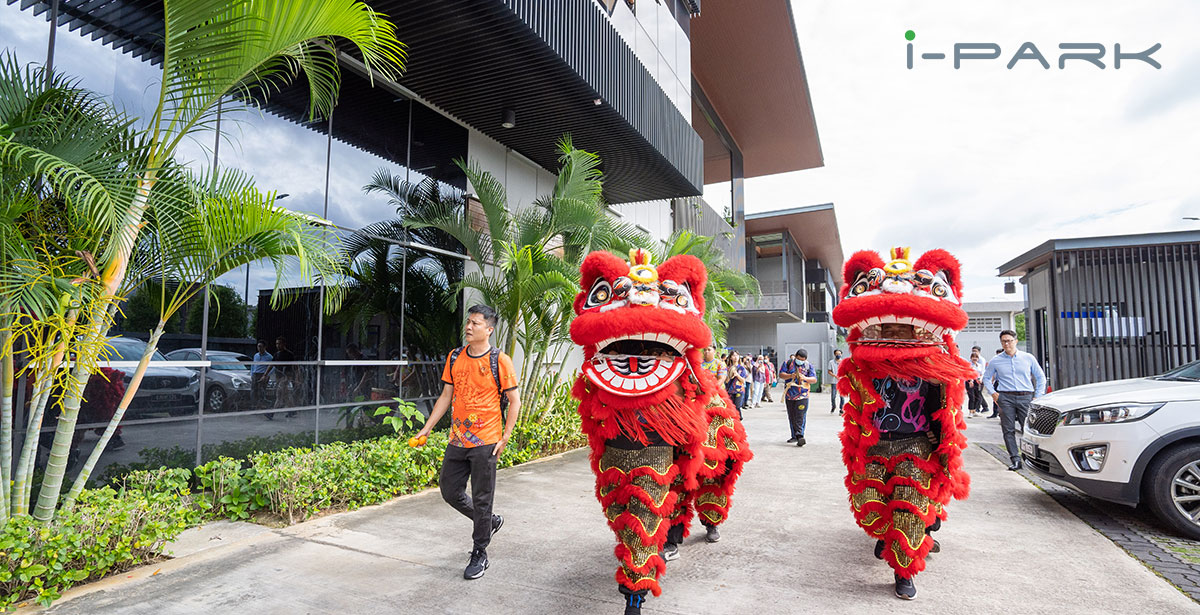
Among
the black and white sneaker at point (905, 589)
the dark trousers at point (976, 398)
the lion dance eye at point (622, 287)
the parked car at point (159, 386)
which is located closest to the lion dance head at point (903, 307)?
the black and white sneaker at point (905, 589)

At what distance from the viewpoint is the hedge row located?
10.7ft

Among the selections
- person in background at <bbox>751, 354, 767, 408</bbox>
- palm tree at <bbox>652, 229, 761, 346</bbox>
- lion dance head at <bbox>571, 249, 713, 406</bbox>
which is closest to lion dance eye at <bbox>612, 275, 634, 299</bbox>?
lion dance head at <bbox>571, 249, 713, 406</bbox>

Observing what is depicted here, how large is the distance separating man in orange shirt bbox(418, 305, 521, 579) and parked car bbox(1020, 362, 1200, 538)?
15.0ft

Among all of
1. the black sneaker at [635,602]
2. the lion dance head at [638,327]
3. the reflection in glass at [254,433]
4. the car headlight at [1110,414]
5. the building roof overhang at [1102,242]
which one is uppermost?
the building roof overhang at [1102,242]

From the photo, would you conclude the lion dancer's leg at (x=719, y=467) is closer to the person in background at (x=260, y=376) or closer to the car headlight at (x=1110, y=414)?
the car headlight at (x=1110, y=414)

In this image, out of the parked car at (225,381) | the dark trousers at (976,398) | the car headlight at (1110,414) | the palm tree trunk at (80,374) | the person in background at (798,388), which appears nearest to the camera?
the palm tree trunk at (80,374)

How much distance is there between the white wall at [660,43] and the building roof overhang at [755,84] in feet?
5.70

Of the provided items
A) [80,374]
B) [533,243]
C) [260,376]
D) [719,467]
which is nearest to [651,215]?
[533,243]

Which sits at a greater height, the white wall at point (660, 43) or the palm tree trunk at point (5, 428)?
the white wall at point (660, 43)

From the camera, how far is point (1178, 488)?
4613mm

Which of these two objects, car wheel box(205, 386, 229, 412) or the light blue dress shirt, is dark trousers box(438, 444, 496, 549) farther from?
the light blue dress shirt

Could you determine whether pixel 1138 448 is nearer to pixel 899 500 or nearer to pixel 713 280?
pixel 899 500

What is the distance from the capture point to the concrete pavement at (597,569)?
3.34 metres

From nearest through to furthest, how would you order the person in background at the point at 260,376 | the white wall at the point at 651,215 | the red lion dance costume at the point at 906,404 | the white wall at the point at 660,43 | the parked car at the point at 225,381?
the red lion dance costume at the point at 906,404, the parked car at the point at 225,381, the person in background at the point at 260,376, the white wall at the point at 660,43, the white wall at the point at 651,215
